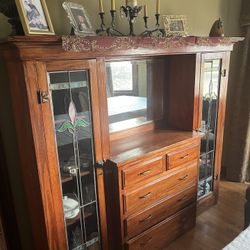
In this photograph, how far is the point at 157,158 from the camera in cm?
183

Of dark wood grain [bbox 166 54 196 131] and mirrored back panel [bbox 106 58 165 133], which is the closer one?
mirrored back panel [bbox 106 58 165 133]

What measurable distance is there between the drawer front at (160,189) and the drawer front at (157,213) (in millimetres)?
54

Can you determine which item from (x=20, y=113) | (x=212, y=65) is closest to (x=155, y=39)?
(x=212, y=65)

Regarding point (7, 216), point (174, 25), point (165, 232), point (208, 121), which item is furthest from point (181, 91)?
point (7, 216)

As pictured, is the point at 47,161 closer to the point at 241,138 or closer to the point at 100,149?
the point at 100,149

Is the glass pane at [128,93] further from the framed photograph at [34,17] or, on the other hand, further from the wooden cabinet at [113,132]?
the framed photograph at [34,17]

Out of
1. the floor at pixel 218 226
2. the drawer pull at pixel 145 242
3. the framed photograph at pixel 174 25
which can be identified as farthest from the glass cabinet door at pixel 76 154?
the framed photograph at pixel 174 25

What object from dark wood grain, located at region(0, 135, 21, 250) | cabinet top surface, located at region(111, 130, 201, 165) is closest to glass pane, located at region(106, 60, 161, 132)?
cabinet top surface, located at region(111, 130, 201, 165)

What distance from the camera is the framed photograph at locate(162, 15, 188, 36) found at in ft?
6.62

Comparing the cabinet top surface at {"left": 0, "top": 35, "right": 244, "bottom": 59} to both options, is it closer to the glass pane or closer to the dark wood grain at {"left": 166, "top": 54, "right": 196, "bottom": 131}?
the dark wood grain at {"left": 166, "top": 54, "right": 196, "bottom": 131}

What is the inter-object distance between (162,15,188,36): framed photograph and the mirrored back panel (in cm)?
24

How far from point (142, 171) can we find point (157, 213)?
1.35ft

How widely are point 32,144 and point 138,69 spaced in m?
1.04

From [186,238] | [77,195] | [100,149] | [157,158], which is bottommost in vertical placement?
[186,238]
